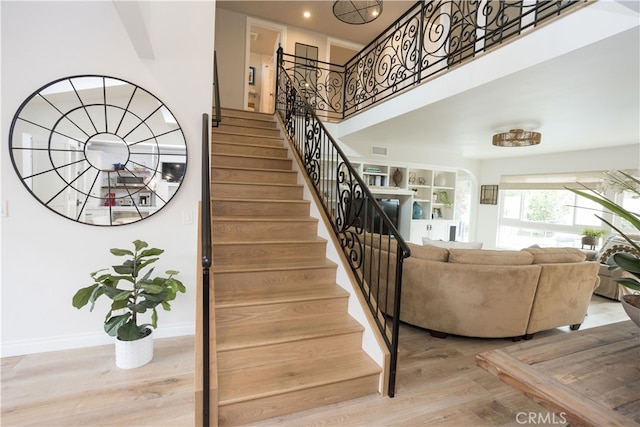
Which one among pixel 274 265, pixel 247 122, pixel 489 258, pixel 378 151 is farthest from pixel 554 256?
pixel 247 122

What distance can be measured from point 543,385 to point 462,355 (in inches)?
73.1

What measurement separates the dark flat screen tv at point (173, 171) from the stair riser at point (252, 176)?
0.69 meters

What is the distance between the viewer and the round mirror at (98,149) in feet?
7.54

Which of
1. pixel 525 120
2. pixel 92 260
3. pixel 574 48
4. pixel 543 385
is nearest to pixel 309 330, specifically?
pixel 543 385

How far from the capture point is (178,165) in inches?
105

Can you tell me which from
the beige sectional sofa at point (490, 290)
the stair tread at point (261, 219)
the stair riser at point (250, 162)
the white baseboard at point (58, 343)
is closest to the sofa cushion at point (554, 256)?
the beige sectional sofa at point (490, 290)

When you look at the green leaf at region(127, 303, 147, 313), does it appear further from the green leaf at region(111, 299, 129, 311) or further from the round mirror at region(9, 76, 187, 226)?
the round mirror at region(9, 76, 187, 226)

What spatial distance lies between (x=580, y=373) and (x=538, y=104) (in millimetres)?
2942

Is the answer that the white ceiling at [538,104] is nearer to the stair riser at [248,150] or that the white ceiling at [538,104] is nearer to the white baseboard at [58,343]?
the stair riser at [248,150]

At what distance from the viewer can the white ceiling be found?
7.35ft

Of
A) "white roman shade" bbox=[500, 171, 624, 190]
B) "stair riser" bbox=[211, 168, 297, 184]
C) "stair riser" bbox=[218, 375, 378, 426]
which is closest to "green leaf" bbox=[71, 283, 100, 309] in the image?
"stair riser" bbox=[218, 375, 378, 426]

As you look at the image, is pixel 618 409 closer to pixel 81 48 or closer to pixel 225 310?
pixel 225 310

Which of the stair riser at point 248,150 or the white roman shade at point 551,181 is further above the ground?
the stair riser at point 248,150

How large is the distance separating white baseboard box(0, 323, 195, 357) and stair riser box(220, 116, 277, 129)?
2963 mm
